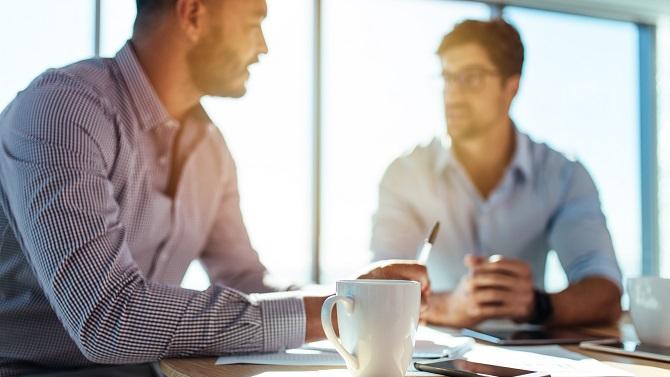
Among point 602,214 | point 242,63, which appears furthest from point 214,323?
point 602,214

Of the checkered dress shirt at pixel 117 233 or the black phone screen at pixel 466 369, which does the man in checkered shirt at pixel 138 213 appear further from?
the black phone screen at pixel 466 369

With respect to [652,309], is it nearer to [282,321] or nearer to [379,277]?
[379,277]

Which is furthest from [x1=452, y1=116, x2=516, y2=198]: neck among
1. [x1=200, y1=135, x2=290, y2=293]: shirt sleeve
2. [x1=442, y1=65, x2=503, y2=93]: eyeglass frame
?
[x1=200, y1=135, x2=290, y2=293]: shirt sleeve

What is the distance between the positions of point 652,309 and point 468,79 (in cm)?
120

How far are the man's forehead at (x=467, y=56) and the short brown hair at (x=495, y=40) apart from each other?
13mm

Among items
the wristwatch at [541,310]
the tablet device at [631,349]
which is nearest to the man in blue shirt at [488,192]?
the wristwatch at [541,310]

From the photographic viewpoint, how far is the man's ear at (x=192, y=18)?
1521mm

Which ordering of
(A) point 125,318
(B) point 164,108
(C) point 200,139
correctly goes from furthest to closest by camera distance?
(C) point 200,139 → (B) point 164,108 → (A) point 125,318

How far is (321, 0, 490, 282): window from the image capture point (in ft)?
11.1

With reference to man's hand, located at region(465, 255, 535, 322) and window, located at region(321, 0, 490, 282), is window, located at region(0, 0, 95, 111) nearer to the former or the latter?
window, located at region(321, 0, 490, 282)

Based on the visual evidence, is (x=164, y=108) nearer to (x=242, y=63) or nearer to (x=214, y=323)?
(x=242, y=63)

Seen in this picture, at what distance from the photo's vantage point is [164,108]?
144 centimetres

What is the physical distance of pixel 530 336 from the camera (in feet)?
3.99

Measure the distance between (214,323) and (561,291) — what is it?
878 millimetres
